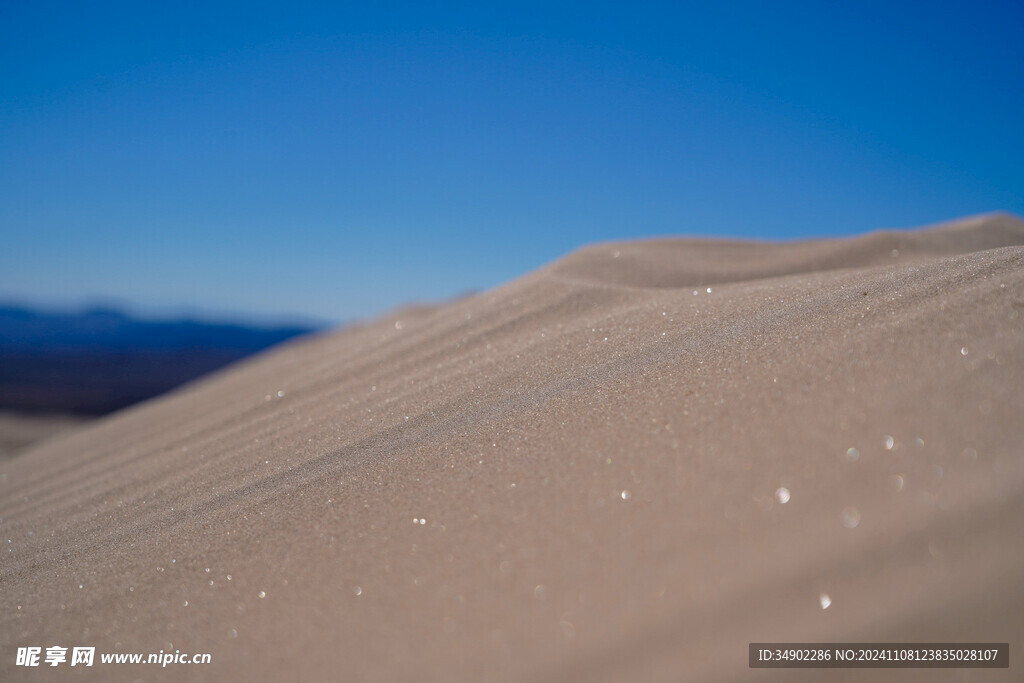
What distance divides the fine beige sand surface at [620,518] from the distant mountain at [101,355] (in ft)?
45.8

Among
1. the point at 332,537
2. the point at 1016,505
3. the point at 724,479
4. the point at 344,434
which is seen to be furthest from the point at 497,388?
the point at 1016,505

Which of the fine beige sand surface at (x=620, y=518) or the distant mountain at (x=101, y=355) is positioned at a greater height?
the distant mountain at (x=101, y=355)

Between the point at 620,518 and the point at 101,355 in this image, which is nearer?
the point at 620,518

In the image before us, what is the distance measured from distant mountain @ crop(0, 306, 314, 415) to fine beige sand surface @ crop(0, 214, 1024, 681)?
13960mm

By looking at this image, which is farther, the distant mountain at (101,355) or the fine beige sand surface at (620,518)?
the distant mountain at (101,355)

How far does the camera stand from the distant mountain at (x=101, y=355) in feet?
49.2

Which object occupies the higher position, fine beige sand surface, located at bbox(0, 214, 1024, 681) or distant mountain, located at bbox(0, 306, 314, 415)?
distant mountain, located at bbox(0, 306, 314, 415)

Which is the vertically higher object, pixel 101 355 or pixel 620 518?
pixel 101 355

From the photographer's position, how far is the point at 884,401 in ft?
4.38

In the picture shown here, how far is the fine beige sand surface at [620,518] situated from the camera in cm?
101

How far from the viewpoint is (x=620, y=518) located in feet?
4.10

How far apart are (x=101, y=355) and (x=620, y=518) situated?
92.7 ft

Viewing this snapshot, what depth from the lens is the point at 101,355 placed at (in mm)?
23984

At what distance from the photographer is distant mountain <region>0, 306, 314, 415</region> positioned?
591 inches
